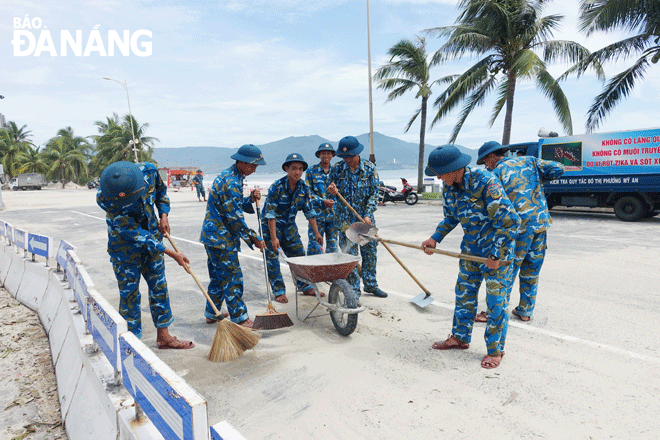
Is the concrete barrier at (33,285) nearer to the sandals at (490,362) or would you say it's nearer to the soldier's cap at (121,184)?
Answer: the soldier's cap at (121,184)

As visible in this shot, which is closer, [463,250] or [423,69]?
[463,250]

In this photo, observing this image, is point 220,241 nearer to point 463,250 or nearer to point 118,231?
point 118,231

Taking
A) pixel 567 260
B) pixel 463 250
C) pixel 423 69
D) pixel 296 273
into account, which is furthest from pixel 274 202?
pixel 423 69

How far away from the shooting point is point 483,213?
3.37 metres

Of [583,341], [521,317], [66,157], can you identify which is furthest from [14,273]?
[66,157]

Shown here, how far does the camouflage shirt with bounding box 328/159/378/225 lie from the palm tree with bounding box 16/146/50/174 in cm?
6613

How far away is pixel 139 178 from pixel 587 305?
4.89m

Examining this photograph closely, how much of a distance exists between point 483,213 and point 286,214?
250 cm

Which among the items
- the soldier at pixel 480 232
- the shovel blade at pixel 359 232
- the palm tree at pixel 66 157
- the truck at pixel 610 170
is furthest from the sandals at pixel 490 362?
the palm tree at pixel 66 157

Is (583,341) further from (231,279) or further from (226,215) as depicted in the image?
(226,215)

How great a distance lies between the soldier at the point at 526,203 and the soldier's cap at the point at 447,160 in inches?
38.1

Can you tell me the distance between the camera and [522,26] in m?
16.5

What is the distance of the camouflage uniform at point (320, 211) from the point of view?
538 cm

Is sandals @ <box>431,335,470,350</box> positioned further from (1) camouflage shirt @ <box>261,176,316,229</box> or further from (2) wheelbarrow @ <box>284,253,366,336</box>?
(1) camouflage shirt @ <box>261,176,316,229</box>
